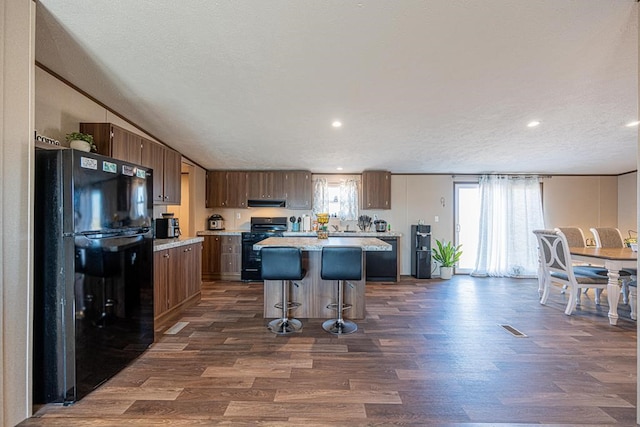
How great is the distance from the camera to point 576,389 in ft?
6.86

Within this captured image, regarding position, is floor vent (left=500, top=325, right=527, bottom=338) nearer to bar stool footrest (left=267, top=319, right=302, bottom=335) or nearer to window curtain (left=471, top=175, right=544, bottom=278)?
bar stool footrest (left=267, top=319, right=302, bottom=335)

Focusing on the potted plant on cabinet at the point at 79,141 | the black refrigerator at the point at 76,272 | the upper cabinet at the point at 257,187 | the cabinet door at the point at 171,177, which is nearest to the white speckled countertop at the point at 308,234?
the upper cabinet at the point at 257,187

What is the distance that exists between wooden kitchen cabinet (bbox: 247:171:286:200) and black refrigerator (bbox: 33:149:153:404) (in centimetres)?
358

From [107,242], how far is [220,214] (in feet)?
13.1

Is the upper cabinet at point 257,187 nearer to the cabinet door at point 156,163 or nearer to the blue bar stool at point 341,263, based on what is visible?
the cabinet door at point 156,163

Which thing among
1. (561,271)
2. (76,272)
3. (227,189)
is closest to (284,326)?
(76,272)

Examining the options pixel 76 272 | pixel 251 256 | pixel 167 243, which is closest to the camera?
pixel 76 272

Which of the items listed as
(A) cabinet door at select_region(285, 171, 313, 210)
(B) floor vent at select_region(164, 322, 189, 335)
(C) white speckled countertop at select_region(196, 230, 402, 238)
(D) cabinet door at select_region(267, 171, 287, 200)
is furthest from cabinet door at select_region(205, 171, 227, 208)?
(B) floor vent at select_region(164, 322, 189, 335)

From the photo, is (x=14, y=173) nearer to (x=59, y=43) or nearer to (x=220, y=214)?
(x=59, y=43)

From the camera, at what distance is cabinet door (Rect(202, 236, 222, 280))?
18.3 feet

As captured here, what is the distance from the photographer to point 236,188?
19.2 ft

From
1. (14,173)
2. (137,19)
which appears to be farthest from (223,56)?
(14,173)

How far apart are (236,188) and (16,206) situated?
4.15m

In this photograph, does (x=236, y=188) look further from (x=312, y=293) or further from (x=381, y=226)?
(x=312, y=293)
